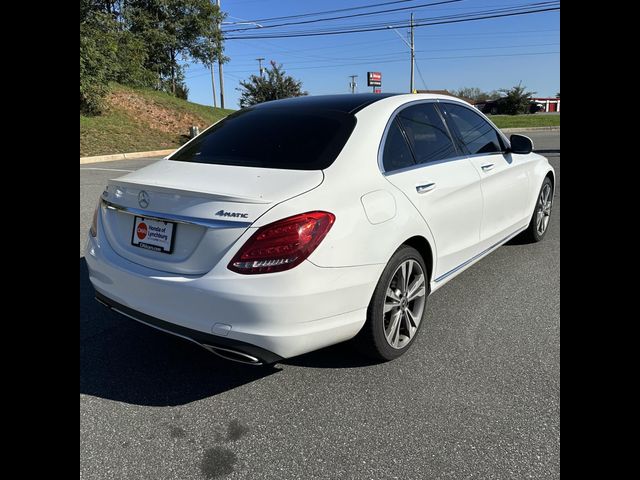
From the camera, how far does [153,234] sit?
2473 mm

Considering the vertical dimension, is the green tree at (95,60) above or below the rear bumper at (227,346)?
above

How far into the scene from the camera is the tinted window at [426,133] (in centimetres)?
323

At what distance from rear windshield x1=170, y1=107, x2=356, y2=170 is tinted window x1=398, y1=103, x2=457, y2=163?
0.49 metres

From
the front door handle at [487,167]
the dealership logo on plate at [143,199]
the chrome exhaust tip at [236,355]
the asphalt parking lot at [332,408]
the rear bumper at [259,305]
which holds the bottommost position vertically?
the asphalt parking lot at [332,408]

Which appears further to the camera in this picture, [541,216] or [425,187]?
[541,216]

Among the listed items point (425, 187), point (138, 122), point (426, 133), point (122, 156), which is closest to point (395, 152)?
point (425, 187)

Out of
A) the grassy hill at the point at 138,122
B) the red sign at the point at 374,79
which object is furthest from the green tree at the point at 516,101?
the grassy hill at the point at 138,122

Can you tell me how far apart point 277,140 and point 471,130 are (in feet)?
6.16

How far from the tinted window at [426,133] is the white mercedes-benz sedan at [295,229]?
0.01 m

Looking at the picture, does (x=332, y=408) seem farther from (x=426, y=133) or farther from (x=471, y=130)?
(x=471, y=130)

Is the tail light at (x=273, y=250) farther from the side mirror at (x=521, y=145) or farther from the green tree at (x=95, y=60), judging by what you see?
the green tree at (x=95, y=60)
